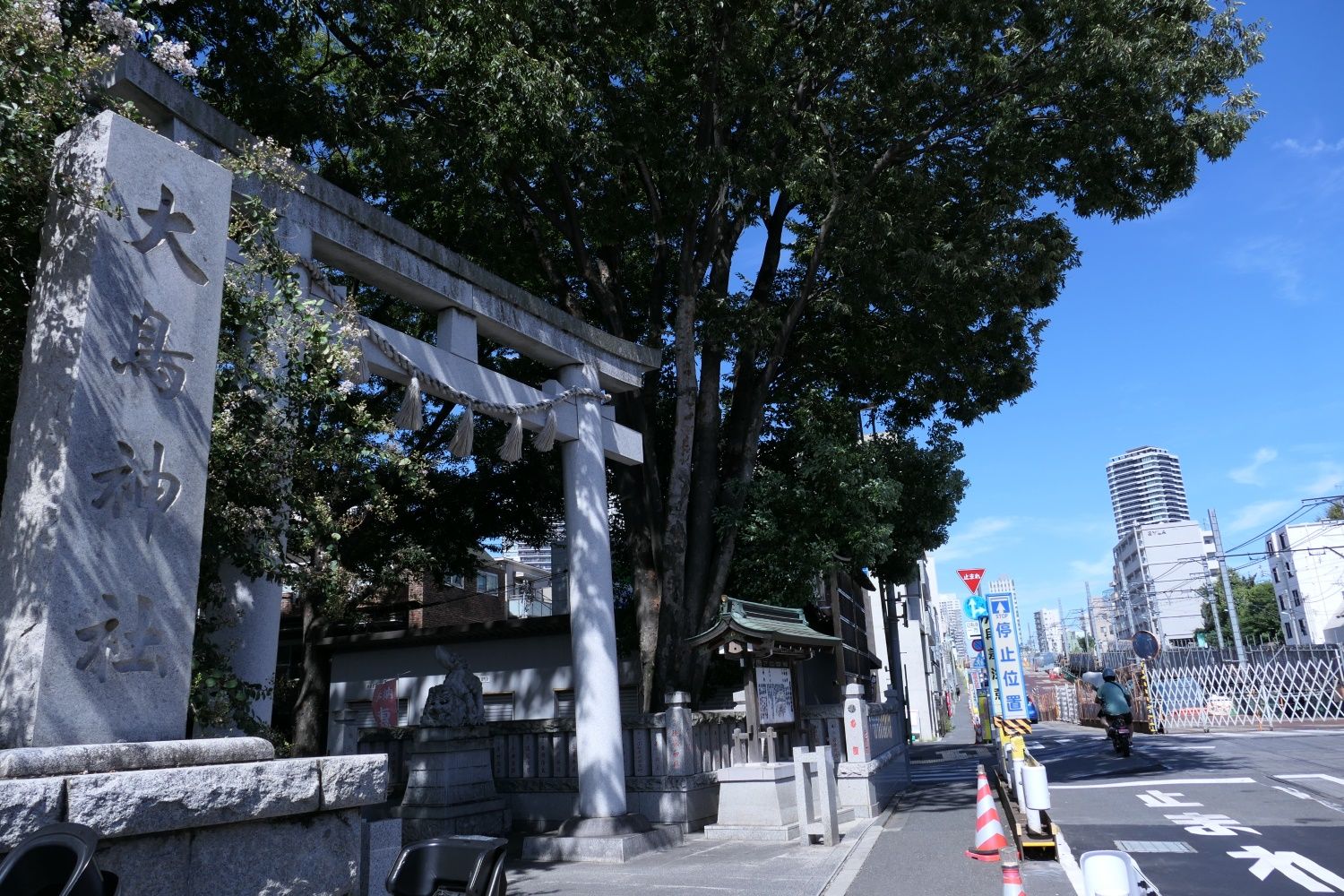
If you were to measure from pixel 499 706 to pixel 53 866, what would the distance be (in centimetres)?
1665

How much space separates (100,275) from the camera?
4434mm

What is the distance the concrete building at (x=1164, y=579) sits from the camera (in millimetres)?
61375

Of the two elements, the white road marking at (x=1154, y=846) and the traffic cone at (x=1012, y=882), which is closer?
the traffic cone at (x=1012, y=882)

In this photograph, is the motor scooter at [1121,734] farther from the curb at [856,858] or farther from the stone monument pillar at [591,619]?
the stone monument pillar at [591,619]

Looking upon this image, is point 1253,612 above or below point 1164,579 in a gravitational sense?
below

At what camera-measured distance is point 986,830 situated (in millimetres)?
9219

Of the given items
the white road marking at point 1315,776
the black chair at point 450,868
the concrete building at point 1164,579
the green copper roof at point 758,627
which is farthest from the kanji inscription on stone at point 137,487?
the concrete building at point 1164,579

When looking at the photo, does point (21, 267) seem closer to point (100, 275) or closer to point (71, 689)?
point (100, 275)

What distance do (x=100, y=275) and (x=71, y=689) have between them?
6.39 ft

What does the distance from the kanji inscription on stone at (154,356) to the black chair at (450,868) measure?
261cm

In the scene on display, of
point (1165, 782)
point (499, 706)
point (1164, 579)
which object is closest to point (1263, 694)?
point (1165, 782)

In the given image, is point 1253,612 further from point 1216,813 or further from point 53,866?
point 53,866

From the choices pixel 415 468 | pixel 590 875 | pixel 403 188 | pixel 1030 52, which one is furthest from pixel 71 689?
pixel 1030 52

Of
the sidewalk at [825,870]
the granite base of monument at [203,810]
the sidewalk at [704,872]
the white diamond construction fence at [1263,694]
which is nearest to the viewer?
the granite base of monument at [203,810]
